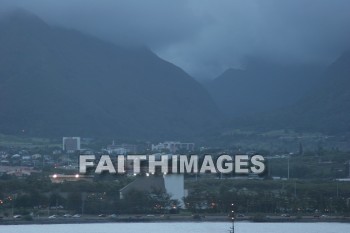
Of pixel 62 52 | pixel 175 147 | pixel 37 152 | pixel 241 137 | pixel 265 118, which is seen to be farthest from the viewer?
pixel 62 52

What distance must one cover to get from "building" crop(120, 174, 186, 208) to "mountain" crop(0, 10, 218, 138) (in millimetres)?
56748

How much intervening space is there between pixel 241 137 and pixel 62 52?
30.4m

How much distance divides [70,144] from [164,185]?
4607 centimetres

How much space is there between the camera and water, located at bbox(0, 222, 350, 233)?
4791cm

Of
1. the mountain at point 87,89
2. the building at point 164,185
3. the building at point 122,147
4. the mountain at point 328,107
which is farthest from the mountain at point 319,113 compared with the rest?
the building at point 164,185

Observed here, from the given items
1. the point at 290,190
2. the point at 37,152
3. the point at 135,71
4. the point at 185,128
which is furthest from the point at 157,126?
the point at 290,190

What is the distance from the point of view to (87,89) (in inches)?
5349

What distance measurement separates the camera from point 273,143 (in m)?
112

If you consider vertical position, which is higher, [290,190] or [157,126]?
[157,126]

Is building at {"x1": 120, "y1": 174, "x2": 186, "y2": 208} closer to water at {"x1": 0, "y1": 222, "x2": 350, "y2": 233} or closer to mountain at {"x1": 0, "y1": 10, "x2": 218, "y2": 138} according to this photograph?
water at {"x1": 0, "y1": 222, "x2": 350, "y2": 233}

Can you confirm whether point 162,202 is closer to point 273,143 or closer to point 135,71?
point 273,143

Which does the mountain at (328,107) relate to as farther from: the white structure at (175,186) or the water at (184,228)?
the water at (184,228)

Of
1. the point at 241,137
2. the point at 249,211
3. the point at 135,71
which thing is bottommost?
the point at 249,211

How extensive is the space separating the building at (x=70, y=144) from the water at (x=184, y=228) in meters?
50.9
